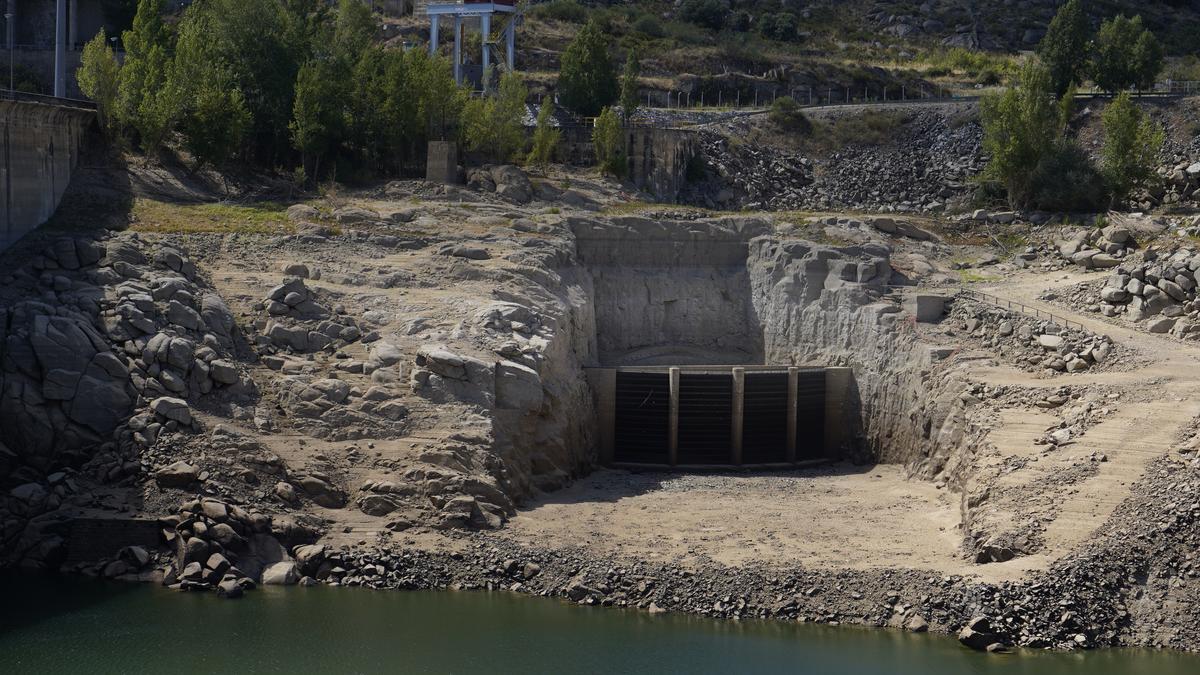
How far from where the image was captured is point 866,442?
52969 mm

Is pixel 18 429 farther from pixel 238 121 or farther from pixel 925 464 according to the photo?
pixel 925 464

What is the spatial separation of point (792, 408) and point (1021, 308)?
25.8 feet

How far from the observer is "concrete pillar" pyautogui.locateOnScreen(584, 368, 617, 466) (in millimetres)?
52969

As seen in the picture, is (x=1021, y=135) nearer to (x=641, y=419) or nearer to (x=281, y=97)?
(x=641, y=419)

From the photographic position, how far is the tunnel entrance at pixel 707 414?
2098 inches

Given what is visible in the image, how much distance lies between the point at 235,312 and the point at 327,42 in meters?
21.9

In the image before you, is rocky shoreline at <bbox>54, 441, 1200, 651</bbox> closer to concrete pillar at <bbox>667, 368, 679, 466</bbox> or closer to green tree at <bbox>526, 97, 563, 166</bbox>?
concrete pillar at <bbox>667, 368, 679, 466</bbox>

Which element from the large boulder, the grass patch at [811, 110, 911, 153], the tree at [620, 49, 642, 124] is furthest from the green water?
the grass patch at [811, 110, 911, 153]

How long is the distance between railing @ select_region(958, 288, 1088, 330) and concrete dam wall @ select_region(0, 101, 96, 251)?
97.2ft

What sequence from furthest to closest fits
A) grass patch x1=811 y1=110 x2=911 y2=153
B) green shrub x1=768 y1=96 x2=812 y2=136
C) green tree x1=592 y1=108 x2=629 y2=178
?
green shrub x1=768 y1=96 x2=812 y2=136 → grass patch x1=811 y1=110 x2=911 y2=153 → green tree x1=592 y1=108 x2=629 y2=178

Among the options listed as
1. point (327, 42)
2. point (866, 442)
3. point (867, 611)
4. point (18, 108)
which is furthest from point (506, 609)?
point (327, 42)

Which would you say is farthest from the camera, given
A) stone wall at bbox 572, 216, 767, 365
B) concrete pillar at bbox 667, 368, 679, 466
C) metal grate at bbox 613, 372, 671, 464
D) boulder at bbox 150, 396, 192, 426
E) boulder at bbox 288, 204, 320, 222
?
stone wall at bbox 572, 216, 767, 365

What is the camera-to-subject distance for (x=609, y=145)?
221 feet

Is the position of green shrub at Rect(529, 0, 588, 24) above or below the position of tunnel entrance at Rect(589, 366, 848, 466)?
above
